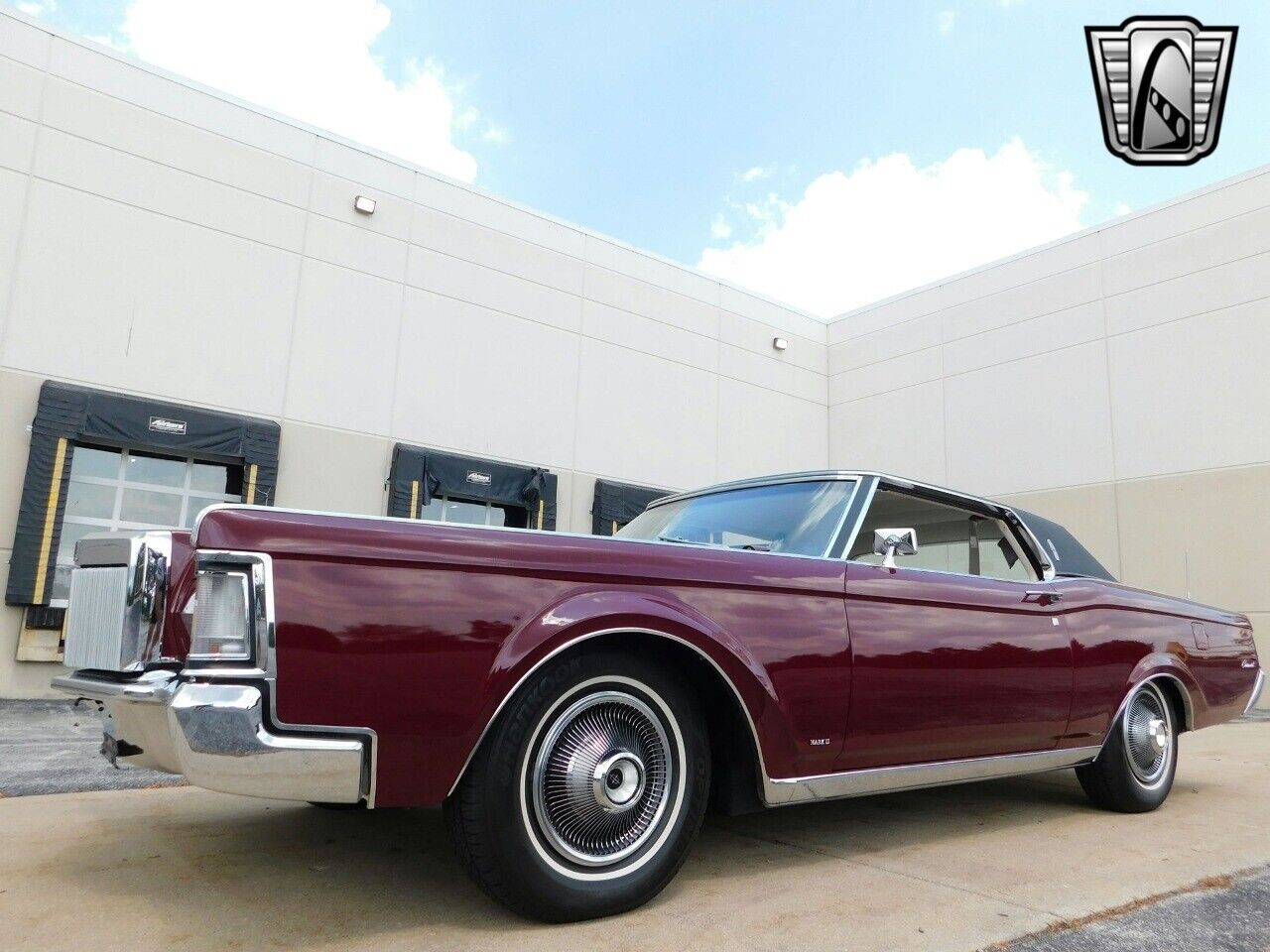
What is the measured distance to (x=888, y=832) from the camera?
3.31 meters

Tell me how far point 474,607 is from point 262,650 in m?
0.49

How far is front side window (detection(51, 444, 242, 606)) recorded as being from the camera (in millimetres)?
8805

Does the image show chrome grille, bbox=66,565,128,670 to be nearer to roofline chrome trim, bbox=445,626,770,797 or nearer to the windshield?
roofline chrome trim, bbox=445,626,770,797

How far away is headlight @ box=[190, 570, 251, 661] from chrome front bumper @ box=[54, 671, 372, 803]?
7 cm

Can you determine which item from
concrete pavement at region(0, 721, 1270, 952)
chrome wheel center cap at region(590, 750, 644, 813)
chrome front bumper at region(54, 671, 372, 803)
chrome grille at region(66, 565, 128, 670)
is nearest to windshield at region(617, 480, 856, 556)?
chrome wheel center cap at region(590, 750, 644, 813)

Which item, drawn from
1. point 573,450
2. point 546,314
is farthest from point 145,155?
point 573,450

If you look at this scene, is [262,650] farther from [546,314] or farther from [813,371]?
[813,371]

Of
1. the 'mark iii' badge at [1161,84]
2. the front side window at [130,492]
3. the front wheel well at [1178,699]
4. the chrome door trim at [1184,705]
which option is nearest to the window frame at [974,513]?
the chrome door trim at [1184,705]

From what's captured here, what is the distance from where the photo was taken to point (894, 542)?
2.90 meters

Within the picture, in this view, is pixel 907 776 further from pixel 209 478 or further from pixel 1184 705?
pixel 209 478

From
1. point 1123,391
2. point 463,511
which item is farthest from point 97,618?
point 1123,391

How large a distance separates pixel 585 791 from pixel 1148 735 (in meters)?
3.14

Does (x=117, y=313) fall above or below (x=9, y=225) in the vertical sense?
below

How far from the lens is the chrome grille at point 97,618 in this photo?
7.31ft
